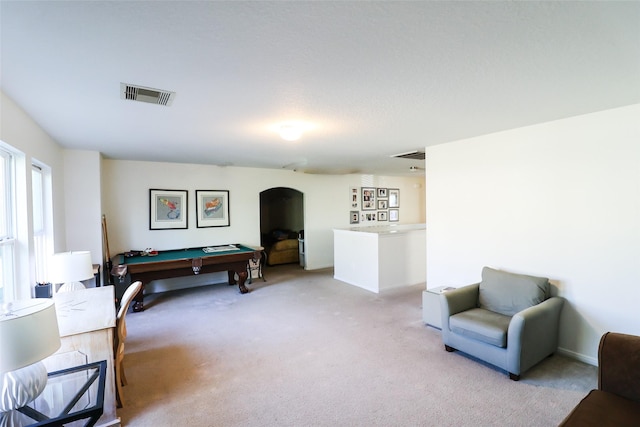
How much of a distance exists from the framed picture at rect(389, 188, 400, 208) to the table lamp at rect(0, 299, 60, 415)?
743cm

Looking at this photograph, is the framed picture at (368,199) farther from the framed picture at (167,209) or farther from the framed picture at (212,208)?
the framed picture at (167,209)

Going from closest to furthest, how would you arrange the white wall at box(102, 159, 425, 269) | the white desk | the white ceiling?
the white ceiling, the white desk, the white wall at box(102, 159, 425, 269)

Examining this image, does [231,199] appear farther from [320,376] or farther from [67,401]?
[67,401]

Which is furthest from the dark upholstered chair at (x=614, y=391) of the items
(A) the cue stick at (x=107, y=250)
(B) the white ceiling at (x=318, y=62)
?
(A) the cue stick at (x=107, y=250)

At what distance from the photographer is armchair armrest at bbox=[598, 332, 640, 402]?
1.71m

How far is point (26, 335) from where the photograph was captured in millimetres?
1392

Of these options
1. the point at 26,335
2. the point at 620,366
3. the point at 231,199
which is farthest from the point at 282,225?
the point at 620,366

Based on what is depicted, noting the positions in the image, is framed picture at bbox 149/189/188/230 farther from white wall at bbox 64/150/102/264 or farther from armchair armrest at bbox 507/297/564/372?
armchair armrest at bbox 507/297/564/372

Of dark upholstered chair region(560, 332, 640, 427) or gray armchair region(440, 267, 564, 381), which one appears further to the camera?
gray armchair region(440, 267, 564, 381)

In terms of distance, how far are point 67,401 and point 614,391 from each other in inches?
122

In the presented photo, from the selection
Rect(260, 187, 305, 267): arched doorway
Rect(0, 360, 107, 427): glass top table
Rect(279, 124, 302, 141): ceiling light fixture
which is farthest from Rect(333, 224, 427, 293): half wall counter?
Rect(0, 360, 107, 427): glass top table

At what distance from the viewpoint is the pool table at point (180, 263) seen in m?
4.40

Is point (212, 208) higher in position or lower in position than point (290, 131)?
lower

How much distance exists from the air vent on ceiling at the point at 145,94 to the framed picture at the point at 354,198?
5.63m
